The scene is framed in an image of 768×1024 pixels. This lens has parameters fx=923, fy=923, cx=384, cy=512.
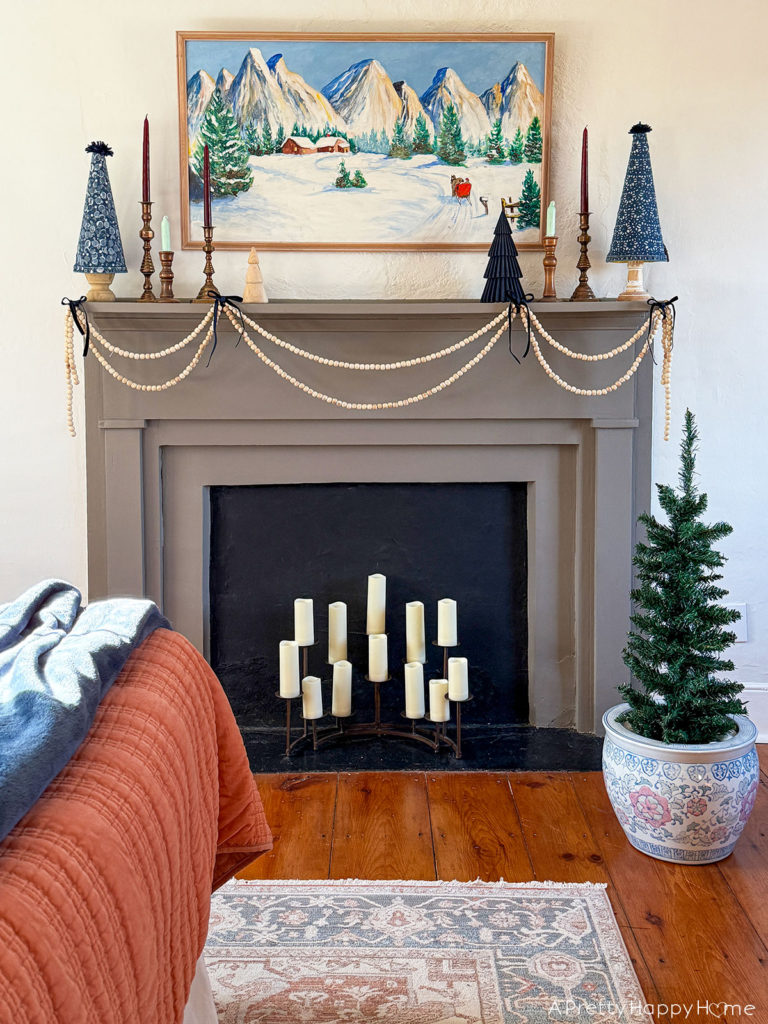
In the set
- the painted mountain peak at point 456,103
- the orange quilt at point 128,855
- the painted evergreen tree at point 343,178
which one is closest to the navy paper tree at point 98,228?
the painted evergreen tree at point 343,178

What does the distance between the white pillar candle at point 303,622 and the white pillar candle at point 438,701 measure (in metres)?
0.37

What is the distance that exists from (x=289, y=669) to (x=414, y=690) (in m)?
0.37

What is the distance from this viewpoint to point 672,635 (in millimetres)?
2129

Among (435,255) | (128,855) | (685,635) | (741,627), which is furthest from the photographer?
(741,627)

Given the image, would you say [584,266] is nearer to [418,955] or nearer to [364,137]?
[364,137]

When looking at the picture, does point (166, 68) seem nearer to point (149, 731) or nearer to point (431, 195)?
point (431, 195)

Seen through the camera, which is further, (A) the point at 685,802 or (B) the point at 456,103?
(B) the point at 456,103

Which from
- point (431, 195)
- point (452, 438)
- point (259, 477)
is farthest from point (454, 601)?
point (431, 195)

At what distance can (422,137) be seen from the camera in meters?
2.60

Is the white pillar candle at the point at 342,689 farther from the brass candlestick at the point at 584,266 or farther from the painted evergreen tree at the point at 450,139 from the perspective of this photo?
the painted evergreen tree at the point at 450,139

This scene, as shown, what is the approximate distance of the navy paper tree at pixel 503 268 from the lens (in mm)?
2480

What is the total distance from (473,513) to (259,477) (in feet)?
2.14

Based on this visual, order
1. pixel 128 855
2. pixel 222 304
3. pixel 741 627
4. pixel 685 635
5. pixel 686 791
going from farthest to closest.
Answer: pixel 741 627, pixel 222 304, pixel 685 635, pixel 686 791, pixel 128 855

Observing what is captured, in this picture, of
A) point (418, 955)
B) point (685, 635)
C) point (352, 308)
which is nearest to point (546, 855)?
point (418, 955)
